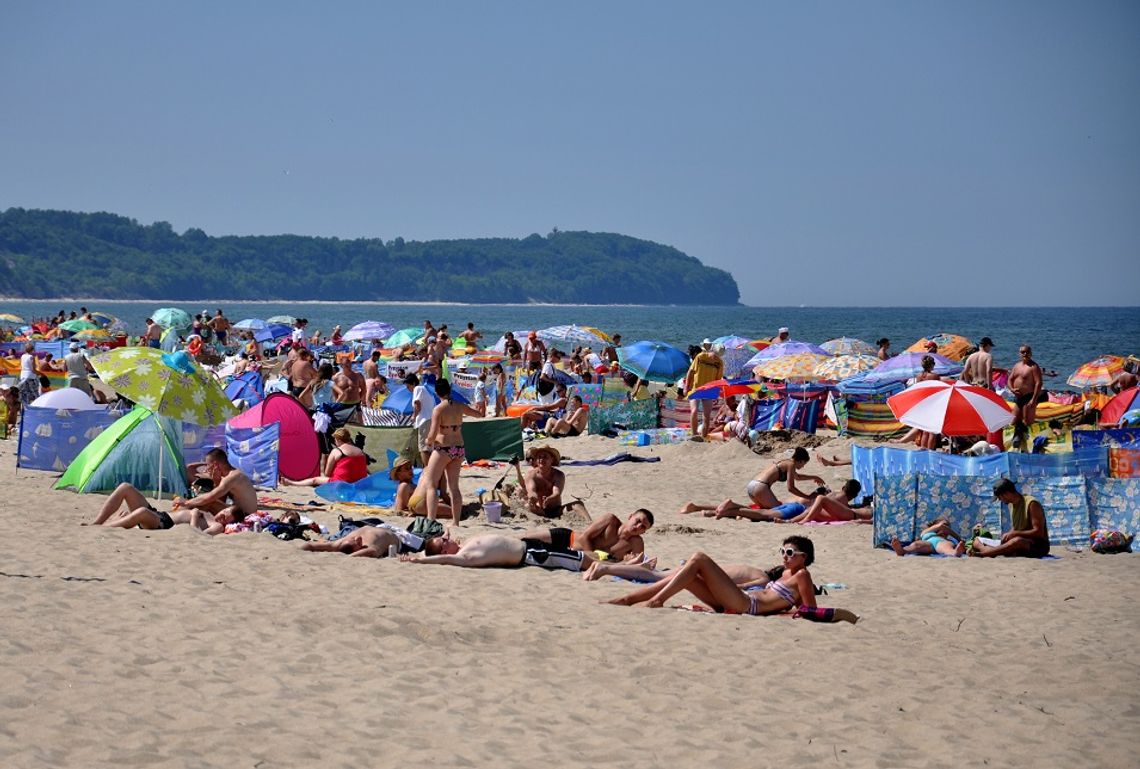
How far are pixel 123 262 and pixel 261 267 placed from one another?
749 inches

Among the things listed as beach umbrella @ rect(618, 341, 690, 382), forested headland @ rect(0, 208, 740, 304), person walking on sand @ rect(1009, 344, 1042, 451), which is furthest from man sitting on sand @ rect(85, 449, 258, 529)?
forested headland @ rect(0, 208, 740, 304)

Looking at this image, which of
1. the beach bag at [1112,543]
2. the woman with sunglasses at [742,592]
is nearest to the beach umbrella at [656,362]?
the beach bag at [1112,543]

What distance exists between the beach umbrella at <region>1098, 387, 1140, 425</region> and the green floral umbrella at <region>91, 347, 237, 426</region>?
30.4 feet

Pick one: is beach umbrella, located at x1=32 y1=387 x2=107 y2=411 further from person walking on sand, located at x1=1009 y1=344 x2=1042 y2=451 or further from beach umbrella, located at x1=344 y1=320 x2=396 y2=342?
beach umbrella, located at x1=344 y1=320 x2=396 y2=342

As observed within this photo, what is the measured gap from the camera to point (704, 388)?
14664 millimetres

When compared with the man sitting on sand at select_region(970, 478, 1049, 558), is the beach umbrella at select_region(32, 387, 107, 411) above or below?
above

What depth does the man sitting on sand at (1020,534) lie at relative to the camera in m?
8.62

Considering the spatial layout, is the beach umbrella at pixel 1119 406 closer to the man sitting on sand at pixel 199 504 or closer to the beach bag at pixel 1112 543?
the beach bag at pixel 1112 543

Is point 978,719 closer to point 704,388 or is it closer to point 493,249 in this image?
point 704,388

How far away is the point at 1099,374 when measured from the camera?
18281mm

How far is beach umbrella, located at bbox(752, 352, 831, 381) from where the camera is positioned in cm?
1563

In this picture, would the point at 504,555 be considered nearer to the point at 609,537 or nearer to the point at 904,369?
the point at 609,537

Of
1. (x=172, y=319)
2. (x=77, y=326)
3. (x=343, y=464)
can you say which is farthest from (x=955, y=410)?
(x=77, y=326)

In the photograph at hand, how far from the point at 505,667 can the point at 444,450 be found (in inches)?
158
